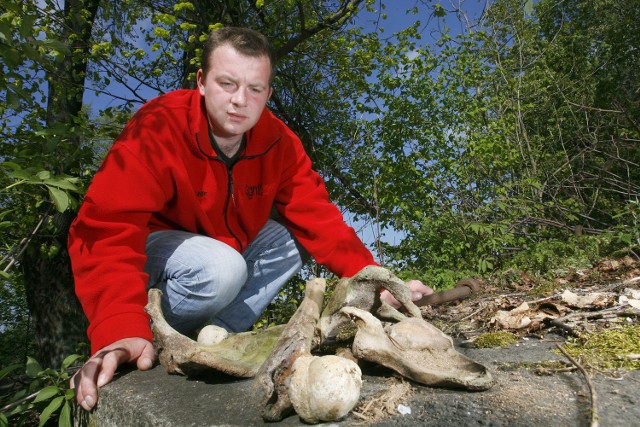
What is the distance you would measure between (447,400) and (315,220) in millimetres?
1837

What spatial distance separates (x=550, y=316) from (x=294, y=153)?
5.79ft

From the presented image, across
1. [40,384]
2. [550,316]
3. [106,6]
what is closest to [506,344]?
[550,316]

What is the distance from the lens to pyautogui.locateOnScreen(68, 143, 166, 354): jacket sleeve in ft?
6.59

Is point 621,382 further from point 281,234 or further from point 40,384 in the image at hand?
point 40,384

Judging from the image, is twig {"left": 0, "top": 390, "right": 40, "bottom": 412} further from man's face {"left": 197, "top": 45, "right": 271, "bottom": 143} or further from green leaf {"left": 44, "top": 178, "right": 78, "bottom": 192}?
man's face {"left": 197, "top": 45, "right": 271, "bottom": 143}

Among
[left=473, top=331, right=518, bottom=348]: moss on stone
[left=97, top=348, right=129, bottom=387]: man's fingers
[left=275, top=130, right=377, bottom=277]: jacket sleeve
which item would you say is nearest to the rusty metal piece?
[left=275, top=130, right=377, bottom=277]: jacket sleeve

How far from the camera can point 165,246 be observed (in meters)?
2.62

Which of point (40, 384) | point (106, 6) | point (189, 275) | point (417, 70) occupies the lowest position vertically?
point (40, 384)

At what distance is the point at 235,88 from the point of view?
2582mm

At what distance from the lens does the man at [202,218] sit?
81.9 inches

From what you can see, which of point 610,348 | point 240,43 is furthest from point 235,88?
point 610,348

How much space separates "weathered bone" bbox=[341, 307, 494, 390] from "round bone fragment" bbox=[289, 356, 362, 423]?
0.85 ft

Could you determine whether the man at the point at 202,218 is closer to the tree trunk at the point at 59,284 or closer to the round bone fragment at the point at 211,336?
the round bone fragment at the point at 211,336

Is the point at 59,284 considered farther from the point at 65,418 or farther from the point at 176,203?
the point at 65,418
